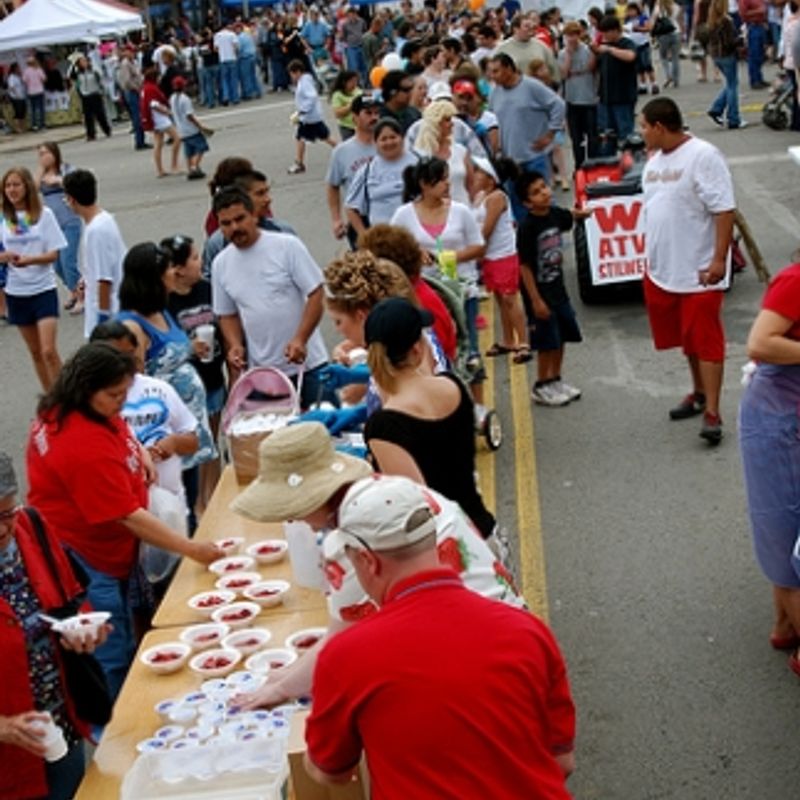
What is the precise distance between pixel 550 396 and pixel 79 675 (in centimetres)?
578

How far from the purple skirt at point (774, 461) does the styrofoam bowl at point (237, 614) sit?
2.11 metres

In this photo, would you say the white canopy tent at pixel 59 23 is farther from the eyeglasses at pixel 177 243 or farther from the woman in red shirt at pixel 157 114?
the eyeglasses at pixel 177 243

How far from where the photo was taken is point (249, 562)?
5879 mm

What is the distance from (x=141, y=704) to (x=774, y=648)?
119 inches

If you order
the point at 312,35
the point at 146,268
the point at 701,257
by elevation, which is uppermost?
the point at 146,268

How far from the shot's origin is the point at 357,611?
3.98 metres

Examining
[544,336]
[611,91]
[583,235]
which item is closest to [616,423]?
[544,336]

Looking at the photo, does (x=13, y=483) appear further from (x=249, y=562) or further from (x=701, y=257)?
(x=701, y=257)

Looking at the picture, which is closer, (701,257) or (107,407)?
(107,407)

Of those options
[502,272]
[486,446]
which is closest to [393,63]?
[502,272]

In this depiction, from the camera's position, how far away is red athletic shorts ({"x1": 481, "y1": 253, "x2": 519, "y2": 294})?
33.1ft

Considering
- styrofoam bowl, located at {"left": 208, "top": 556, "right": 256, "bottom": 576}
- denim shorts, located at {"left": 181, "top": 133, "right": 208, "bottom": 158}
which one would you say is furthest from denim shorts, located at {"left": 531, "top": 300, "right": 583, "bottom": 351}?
denim shorts, located at {"left": 181, "top": 133, "right": 208, "bottom": 158}

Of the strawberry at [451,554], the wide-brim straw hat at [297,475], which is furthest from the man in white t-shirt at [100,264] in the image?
the strawberry at [451,554]

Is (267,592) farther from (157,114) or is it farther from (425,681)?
(157,114)
